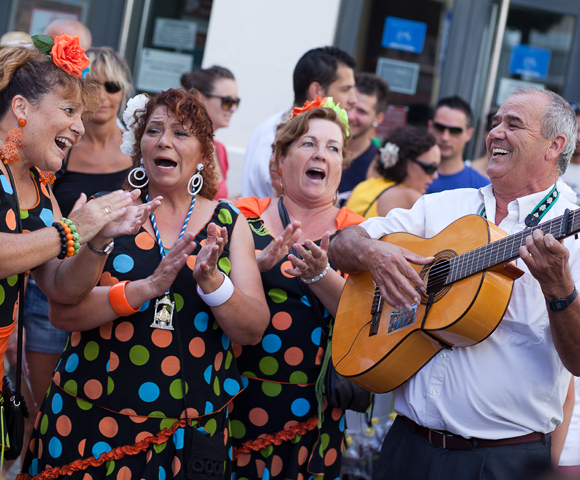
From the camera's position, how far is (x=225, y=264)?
8.77 feet

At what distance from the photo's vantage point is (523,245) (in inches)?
81.3

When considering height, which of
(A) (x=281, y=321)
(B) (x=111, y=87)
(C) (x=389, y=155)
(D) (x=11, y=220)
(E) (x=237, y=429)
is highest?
(B) (x=111, y=87)

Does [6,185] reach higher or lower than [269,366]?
higher

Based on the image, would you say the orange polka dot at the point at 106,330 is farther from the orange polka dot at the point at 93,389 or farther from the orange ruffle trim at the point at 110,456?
the orange ruffle trim at the point at 110,456

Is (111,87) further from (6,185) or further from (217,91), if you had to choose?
(6,185)

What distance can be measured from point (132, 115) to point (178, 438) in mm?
1473

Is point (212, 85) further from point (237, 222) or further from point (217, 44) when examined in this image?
point (237, 222)

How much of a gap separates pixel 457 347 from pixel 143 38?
5297 millimetres

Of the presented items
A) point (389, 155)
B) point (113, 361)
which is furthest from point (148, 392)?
point (389, 155)

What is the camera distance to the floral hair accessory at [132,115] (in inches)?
113

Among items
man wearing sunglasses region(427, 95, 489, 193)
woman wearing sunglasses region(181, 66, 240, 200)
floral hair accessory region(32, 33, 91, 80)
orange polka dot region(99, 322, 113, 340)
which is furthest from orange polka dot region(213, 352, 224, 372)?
man wearing sunglasses region(427, 95, 489, 193)

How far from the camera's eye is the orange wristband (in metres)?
2.44

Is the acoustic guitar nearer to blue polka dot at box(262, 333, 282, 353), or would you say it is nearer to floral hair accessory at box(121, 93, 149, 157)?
blue polka dot at box(262, 333, 282, 353)

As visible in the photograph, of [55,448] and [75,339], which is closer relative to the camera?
[55,448]
